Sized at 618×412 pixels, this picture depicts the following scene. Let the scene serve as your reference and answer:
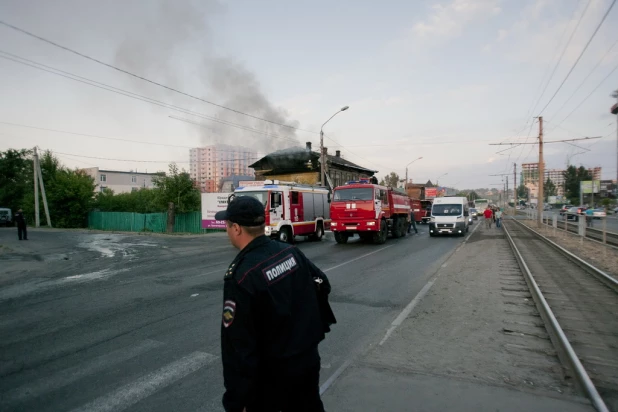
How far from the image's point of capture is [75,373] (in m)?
4.05

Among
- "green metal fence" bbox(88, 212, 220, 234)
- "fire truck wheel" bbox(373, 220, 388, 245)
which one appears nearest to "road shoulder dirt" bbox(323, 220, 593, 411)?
"fire truck wheel" bbox(373, 220, 388, 245)

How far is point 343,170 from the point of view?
51750 mm

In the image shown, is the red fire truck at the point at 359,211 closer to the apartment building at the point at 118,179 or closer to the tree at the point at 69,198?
the tree at the point at 69,198

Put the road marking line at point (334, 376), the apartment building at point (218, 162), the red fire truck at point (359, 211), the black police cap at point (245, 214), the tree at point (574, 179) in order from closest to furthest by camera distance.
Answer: the black police cap at point (245, 214), the road marking line at point (334, 376), the red fire truck at point (359, 211), the tree at point (574, 179), the apartment building at point (218, 162)

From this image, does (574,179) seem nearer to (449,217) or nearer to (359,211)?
(449,217)

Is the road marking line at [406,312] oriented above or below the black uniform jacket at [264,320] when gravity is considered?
below

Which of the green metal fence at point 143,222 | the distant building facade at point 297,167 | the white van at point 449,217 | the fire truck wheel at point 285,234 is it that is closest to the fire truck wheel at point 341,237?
the fire truck wheel at point 285,234

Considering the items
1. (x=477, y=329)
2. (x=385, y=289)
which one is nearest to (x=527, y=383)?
(x=477, y=329)

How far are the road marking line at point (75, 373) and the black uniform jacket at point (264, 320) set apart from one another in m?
3.09

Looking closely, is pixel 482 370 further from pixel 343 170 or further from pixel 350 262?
pixel 343 170

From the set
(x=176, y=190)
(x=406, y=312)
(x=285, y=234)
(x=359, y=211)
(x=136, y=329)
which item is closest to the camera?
(x=136, y=329)

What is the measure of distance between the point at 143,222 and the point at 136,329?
2877 cm

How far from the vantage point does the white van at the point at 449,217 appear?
73.7 feet

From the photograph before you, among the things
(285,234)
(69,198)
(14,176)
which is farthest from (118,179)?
(285,234)
